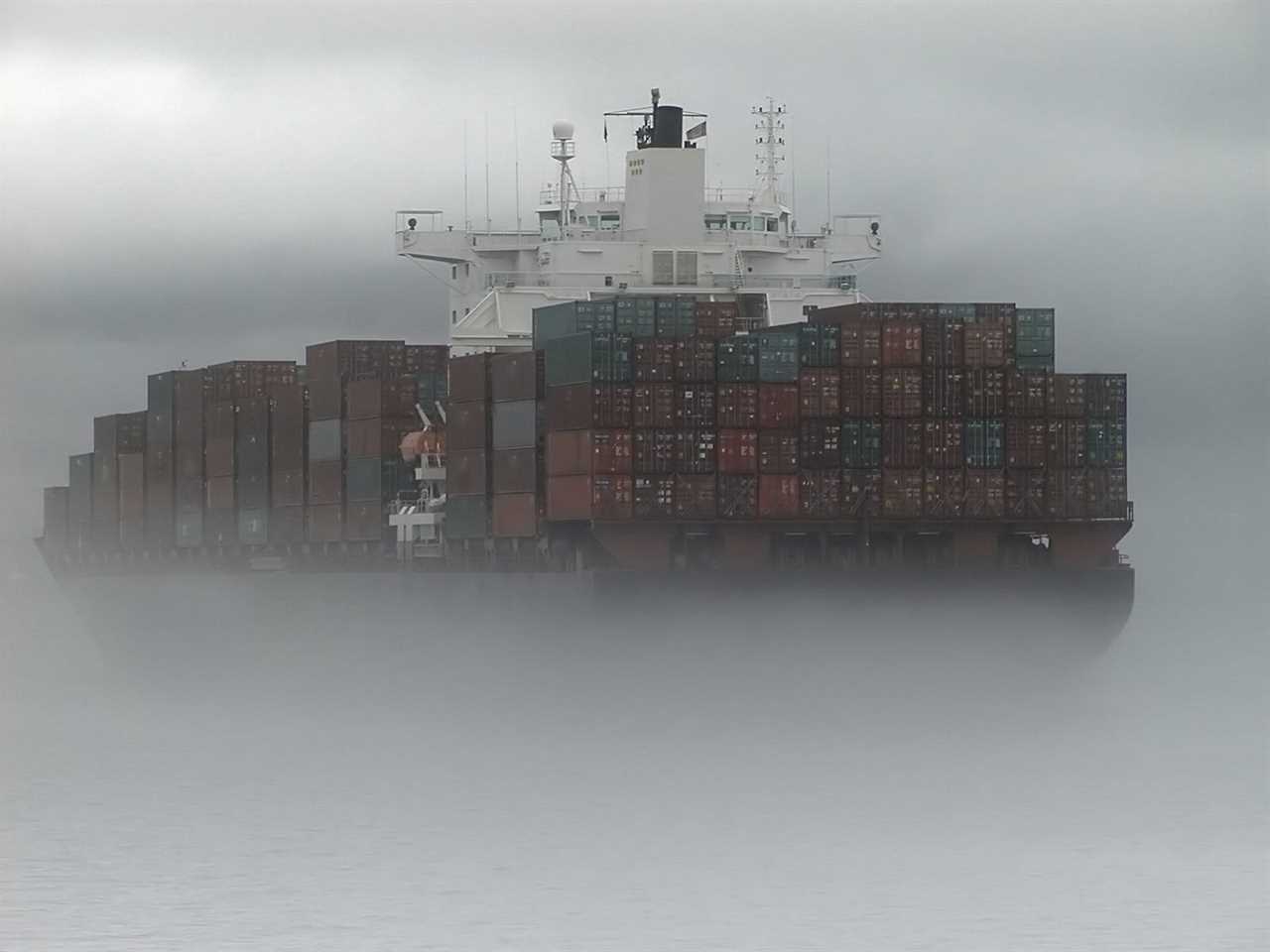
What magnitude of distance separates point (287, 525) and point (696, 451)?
20.5 m

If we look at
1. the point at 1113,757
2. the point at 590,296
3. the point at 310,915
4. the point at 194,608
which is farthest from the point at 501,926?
the point at 194,608

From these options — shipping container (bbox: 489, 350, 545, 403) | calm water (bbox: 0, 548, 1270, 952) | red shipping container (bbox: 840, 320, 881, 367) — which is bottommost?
calm water (bbox: 0, 548, 1270, 952)

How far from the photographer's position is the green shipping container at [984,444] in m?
56.3

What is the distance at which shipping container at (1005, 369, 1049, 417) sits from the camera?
5650 centimetres

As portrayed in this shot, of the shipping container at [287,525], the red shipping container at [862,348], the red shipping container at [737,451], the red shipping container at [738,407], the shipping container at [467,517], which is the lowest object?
the shipping container at [287,525]

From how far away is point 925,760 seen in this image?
1941 inches

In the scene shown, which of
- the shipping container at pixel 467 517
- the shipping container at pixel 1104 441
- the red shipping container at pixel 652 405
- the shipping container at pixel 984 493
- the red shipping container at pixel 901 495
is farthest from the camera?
the shipping container at pixel 467 517

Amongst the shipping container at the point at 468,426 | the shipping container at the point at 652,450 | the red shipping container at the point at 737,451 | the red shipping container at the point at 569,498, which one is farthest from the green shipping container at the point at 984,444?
the shipping container at the point at 468,426

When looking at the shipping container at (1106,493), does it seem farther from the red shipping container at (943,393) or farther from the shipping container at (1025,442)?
the red shipping container at (943,393)

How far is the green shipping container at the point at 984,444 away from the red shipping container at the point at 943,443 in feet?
0.66

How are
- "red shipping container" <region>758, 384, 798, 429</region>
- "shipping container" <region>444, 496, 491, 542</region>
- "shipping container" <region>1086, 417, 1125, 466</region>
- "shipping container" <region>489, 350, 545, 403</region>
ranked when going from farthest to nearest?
"shipping container" <region>444, 496, 491, 542</region>, "shipping container" <region>489, 350, 545, 403</region>, "shipping container" <region>1086, 417, 1125, 466</region>, "red shipping container" <region>758, 384, 798, 429</region>

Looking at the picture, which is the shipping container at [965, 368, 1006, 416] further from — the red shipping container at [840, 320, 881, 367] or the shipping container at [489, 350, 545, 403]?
the shipping container at [489, 350, 545, 403]

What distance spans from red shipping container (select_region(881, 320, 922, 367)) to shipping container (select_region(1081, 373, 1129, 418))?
3.82m

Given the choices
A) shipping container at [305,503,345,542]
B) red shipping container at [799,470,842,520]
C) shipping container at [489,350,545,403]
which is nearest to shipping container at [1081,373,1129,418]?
red shipping container at [799,470,842,520]
